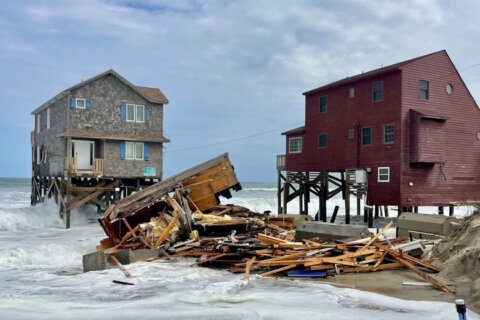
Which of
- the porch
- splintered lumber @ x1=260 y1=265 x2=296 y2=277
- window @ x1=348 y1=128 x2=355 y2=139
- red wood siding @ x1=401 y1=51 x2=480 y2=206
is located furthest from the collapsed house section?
the porch

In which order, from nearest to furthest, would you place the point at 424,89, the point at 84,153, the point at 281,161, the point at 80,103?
the point at 424,89, the point at 80,103, the point at 84,153, the point at 281,161

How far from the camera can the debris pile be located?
12.0m

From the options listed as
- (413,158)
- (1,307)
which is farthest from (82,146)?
(1,307)

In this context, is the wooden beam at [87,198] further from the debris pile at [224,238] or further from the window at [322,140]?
the debris pile at [224,238]

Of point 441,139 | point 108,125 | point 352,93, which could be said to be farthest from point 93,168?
point 441,139

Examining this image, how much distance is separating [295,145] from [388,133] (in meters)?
9.59

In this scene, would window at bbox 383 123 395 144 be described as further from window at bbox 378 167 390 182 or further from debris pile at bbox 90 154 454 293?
debris pile at bbox 90 154 454 293

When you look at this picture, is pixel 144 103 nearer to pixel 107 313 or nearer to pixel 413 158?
pixel 413 158

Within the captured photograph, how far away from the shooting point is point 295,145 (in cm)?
3756

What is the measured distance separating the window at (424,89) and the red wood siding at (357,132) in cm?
163

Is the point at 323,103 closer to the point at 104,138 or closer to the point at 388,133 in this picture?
the point at 388,133

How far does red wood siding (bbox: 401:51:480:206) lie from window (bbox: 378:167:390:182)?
1058 mm

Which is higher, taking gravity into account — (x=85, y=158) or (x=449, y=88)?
(x=449, y=88)

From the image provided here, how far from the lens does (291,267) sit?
11.9m
